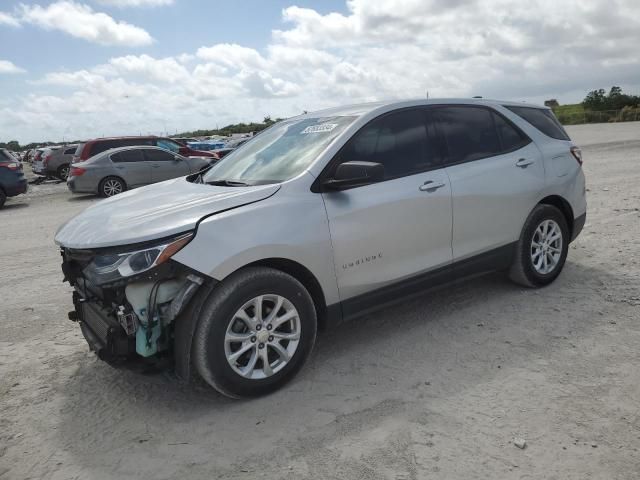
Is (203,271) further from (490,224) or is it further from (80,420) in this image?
(490,224)

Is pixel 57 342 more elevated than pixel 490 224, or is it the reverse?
pixel 490 224

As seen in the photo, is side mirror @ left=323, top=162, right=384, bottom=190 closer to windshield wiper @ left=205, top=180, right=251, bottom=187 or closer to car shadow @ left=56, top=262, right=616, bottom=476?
windshield wiper @ left=205, top=180, right=251, bottom=187

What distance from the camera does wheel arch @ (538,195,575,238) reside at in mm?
4945

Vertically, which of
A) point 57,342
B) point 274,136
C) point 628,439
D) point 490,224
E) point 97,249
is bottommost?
point 628,439

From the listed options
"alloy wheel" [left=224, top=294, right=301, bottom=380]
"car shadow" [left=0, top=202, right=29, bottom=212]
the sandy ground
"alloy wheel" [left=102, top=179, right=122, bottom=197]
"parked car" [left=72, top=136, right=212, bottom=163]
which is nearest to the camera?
the sandy ground

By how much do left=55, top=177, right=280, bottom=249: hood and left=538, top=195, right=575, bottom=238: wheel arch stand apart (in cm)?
278

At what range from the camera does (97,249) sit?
3090mm

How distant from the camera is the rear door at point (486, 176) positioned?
14.0ft

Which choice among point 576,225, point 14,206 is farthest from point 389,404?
point 14,206

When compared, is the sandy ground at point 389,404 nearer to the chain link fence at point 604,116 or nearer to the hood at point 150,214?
the hood at point 150,214

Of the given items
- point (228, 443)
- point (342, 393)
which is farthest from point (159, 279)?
point (342, 393)

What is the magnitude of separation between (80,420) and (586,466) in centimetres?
276

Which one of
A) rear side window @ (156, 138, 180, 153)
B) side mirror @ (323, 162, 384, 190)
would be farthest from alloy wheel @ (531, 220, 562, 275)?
rear side window @ (156, 138, 180, 153)

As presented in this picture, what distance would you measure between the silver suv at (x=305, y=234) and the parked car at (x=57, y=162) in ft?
63.1
